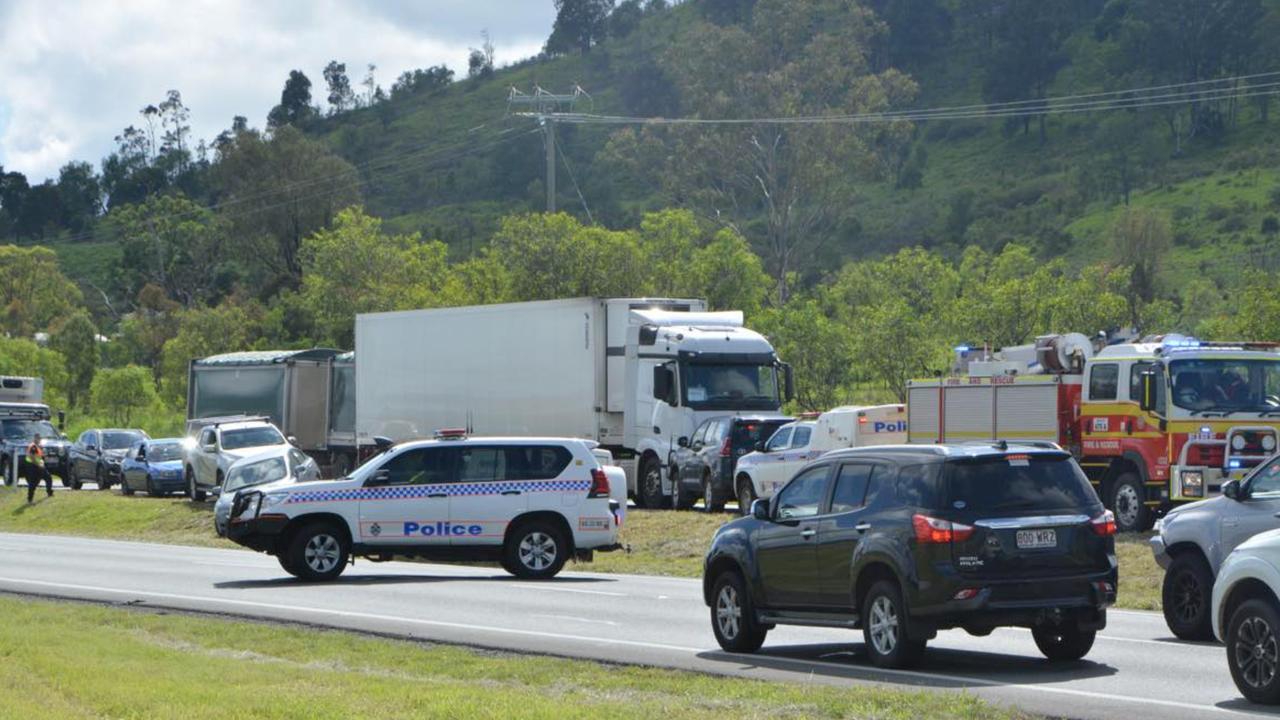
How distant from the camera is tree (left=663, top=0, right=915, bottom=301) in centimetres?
7719

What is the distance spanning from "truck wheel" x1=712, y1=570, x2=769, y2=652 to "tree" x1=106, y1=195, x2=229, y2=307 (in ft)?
341

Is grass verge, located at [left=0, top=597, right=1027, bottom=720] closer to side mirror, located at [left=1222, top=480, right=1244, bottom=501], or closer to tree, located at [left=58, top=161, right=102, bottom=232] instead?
side mirror, located at [left=1222, top=480, right=1244, bottom=501]

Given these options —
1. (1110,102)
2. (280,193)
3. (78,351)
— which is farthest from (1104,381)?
(1110,102)

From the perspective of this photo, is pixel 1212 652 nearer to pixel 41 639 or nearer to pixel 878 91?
pixel 41 639

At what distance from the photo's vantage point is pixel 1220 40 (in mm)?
106125

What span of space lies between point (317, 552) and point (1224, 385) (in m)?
12.4

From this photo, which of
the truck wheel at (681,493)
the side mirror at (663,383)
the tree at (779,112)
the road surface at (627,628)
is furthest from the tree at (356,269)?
the road surface at (627,628)

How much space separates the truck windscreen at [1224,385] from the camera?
2456 cm

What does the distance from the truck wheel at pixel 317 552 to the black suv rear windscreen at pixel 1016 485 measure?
11511mm

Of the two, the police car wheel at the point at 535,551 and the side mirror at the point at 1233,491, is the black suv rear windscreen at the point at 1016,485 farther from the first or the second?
the police car wheel at the point at 535,551

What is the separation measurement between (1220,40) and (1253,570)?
333 feet

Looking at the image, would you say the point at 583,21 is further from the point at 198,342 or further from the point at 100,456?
the point at 100,456

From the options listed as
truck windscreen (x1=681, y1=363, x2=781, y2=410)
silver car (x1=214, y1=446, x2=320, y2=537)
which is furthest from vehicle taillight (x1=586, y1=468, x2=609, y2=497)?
truck windscreen (x1=681, y1=363, x2=781, y2=410)

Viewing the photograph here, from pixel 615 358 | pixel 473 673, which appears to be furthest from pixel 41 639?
pixel 615 358
